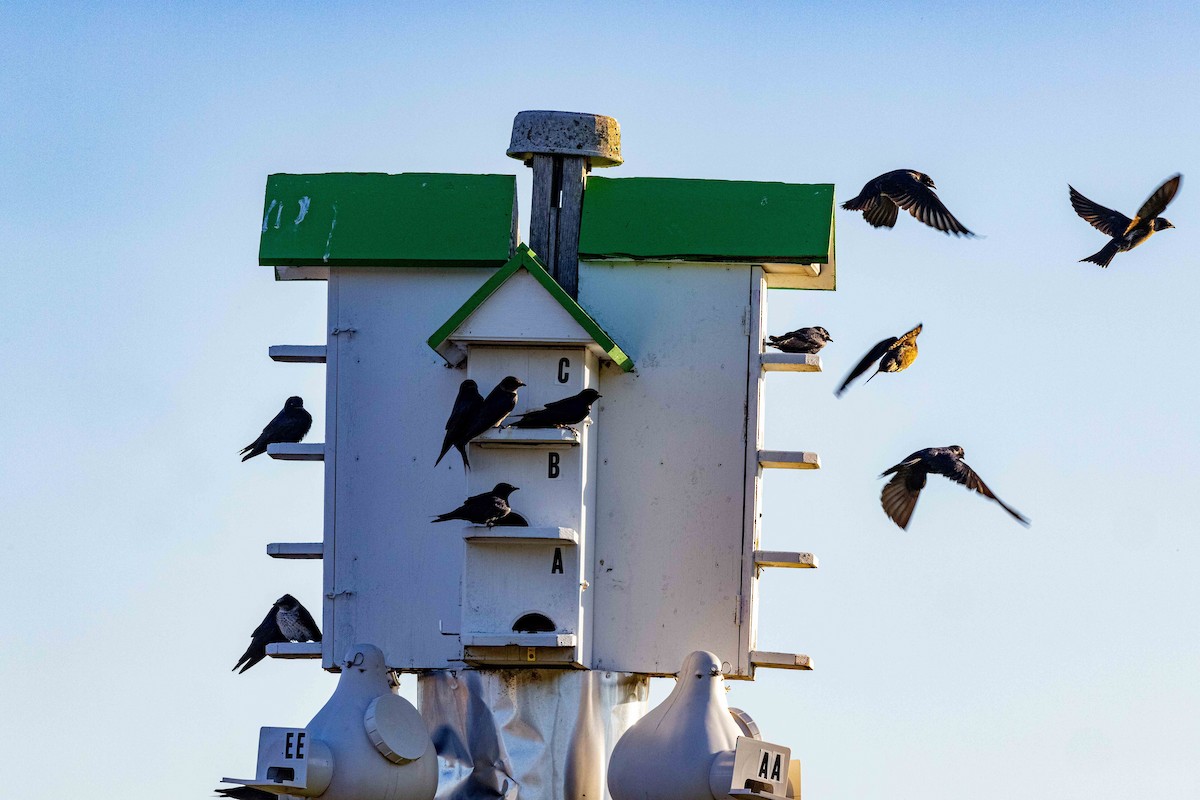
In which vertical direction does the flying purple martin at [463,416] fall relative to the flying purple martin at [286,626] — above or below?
above

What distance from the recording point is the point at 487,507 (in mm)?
16172

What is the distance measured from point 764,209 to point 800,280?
57 cm

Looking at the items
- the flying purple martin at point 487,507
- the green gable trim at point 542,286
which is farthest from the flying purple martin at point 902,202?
the flying purple martin at point 487,507

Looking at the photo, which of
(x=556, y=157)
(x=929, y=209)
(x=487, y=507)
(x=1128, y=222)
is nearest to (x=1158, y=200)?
(x=1128, y=222)

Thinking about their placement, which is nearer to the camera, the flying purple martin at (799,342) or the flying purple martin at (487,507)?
the flying purple martin at (487,507)

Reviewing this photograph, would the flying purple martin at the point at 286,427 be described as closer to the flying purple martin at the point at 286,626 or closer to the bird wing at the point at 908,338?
the flying purple martin at the point at 286,626

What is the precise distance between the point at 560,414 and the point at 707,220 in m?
1.43

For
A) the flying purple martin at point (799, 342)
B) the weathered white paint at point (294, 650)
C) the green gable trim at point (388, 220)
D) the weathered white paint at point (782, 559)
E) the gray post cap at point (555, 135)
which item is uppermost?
the gray post cap at point (555, 135)

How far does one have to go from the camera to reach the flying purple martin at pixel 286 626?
17.6 m

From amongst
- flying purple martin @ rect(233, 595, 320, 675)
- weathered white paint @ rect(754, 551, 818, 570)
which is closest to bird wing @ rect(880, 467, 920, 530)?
weathered white paint @ rect(754, 551, 818, 570)

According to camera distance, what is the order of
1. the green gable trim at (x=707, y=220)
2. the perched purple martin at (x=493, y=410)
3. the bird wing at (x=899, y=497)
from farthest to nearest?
1. the bird wing at (x=899, y=497)
2. the green gable trim at (x=707, y=220)
3. the perched purple martin at (x=493, y=410)

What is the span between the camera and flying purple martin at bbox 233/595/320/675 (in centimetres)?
1761

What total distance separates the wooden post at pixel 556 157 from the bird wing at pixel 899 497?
2.32 meters

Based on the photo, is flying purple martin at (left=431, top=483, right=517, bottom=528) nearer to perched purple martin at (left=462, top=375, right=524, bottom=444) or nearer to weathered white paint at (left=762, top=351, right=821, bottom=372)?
perched purple martin at (left=462, top=375, right=524, bottom=444)
